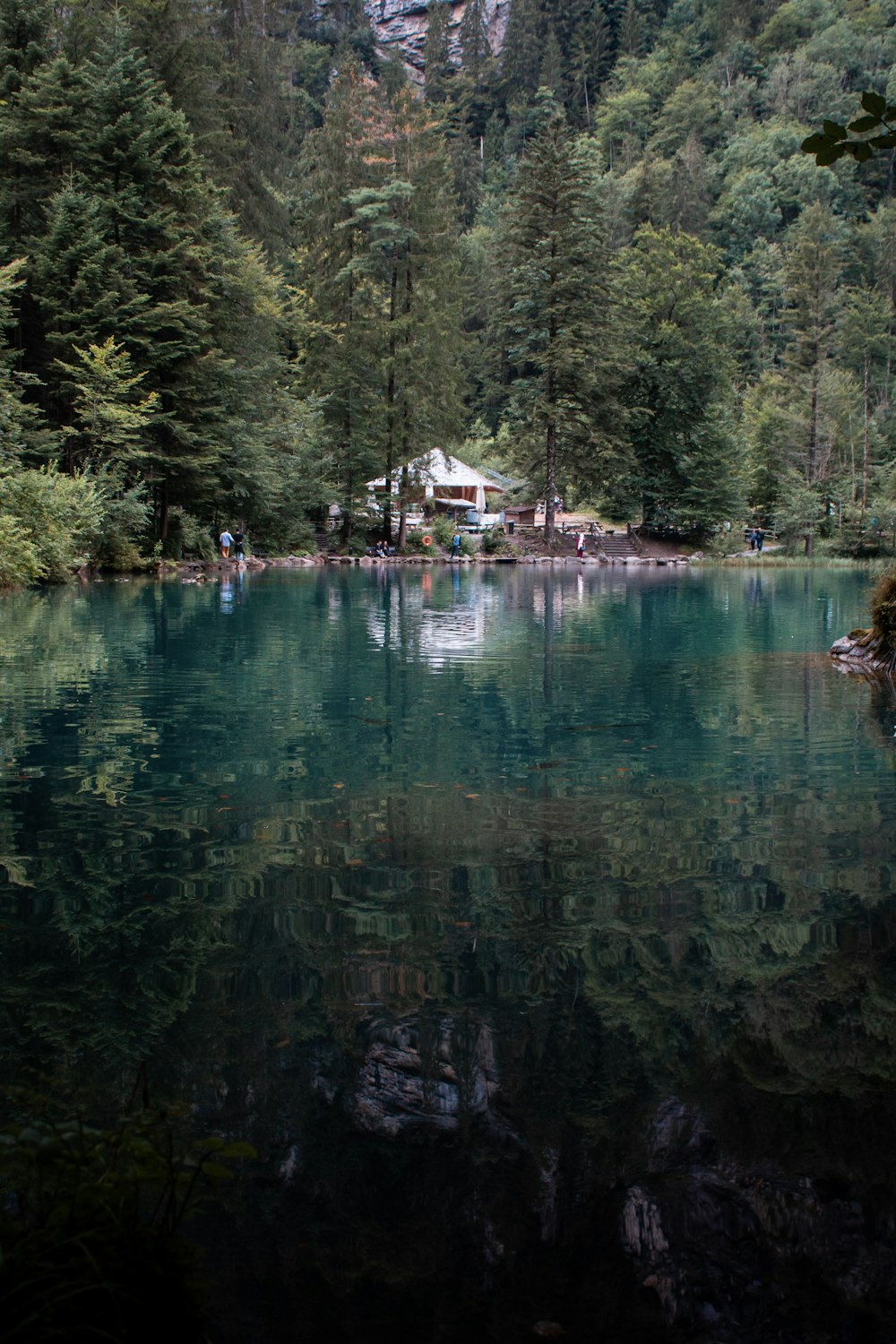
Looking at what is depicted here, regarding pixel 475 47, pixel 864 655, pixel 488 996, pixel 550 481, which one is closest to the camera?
pixel 488 996

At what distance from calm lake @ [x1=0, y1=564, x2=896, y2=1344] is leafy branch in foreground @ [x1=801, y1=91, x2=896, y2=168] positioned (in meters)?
2.88

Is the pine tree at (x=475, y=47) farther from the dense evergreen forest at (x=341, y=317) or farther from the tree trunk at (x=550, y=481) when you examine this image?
the tree trunk at (x=550, y=481)

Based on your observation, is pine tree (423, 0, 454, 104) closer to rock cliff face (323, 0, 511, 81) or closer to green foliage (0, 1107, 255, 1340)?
rock cliff face (323, 0, 511, 81)

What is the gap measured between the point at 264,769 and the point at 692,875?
3.55m

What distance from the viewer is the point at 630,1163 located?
311 centimetres

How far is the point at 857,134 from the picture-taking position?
3572mm

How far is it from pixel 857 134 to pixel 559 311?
2151 inches

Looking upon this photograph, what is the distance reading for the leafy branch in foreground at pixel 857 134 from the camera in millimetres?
3586

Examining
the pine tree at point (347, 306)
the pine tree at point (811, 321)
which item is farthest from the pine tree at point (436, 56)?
the pine tree at point (347, 306)

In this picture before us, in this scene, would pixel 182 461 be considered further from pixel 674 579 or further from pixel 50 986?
pixel 50 986

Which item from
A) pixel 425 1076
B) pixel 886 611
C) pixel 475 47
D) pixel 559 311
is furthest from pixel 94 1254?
pixel 475 47

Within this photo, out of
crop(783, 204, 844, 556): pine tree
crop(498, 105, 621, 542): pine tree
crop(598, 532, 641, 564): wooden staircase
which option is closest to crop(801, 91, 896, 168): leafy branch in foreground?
crop(498, 105, 621, 542): pine tree

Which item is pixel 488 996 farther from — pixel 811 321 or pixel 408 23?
pixel 408 23

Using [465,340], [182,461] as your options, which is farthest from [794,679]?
[465,340]
